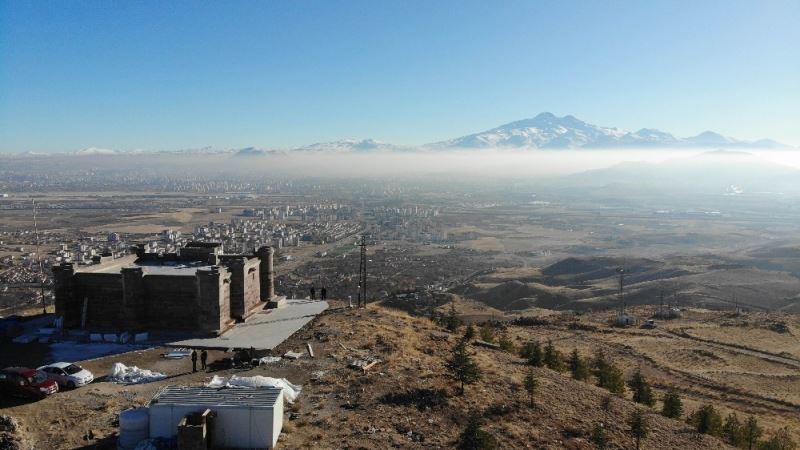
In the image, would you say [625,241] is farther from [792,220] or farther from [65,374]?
[65,374]

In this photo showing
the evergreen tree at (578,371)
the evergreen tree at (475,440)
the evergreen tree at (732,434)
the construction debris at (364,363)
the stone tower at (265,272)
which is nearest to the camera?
the evergreen tree at (475,440)

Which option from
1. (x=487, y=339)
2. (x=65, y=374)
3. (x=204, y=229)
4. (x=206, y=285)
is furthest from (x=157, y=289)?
(x=204, y=229)

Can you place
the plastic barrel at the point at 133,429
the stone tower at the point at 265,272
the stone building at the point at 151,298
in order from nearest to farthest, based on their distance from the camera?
the plastic barrel at the point at 133,429 < the stone building at the point at 151,298 < the stone tower at the point at 265,272

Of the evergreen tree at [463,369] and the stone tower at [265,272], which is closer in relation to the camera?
the evergreen tree at [463,369]

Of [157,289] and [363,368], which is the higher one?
[157,289]

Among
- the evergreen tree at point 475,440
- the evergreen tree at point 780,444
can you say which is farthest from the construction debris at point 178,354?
the evergreen tree at point 780,444

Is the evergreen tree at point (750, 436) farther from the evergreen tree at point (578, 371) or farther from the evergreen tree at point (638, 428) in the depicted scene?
the evergreen tree at point (578, 371)

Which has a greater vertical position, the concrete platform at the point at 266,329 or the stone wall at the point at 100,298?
the stone wall at the point at 100,298
